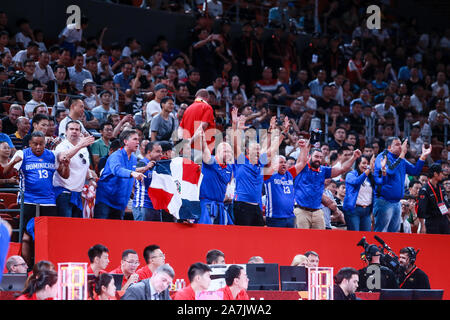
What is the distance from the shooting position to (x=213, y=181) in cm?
991

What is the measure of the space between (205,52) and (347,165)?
636 cm

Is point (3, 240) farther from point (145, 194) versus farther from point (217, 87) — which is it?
point (217, 87)

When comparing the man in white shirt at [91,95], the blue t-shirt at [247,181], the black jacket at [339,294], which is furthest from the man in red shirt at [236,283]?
the man in white shirt at [91,95]

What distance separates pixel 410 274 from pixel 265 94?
7120 millimetres

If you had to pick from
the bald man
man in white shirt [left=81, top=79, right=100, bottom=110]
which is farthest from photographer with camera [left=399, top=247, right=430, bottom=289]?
man in white shirt [left=81, top=79, right=100, bottom=110]

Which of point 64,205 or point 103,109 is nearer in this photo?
point 64,205

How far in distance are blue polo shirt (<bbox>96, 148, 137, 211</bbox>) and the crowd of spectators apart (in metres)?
0.09

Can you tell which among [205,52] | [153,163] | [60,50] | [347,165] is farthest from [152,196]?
[205,52]

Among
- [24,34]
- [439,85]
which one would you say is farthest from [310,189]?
[439,85]

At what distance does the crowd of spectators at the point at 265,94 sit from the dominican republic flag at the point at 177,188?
0.28 m

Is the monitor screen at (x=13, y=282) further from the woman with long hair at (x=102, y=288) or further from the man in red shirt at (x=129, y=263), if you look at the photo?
the man in red shirt at (x=129, y=263)

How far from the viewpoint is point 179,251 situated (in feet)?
31.0

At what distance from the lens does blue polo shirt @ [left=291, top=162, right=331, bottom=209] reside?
1141cm

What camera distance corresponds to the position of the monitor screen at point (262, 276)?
797 centimetres
